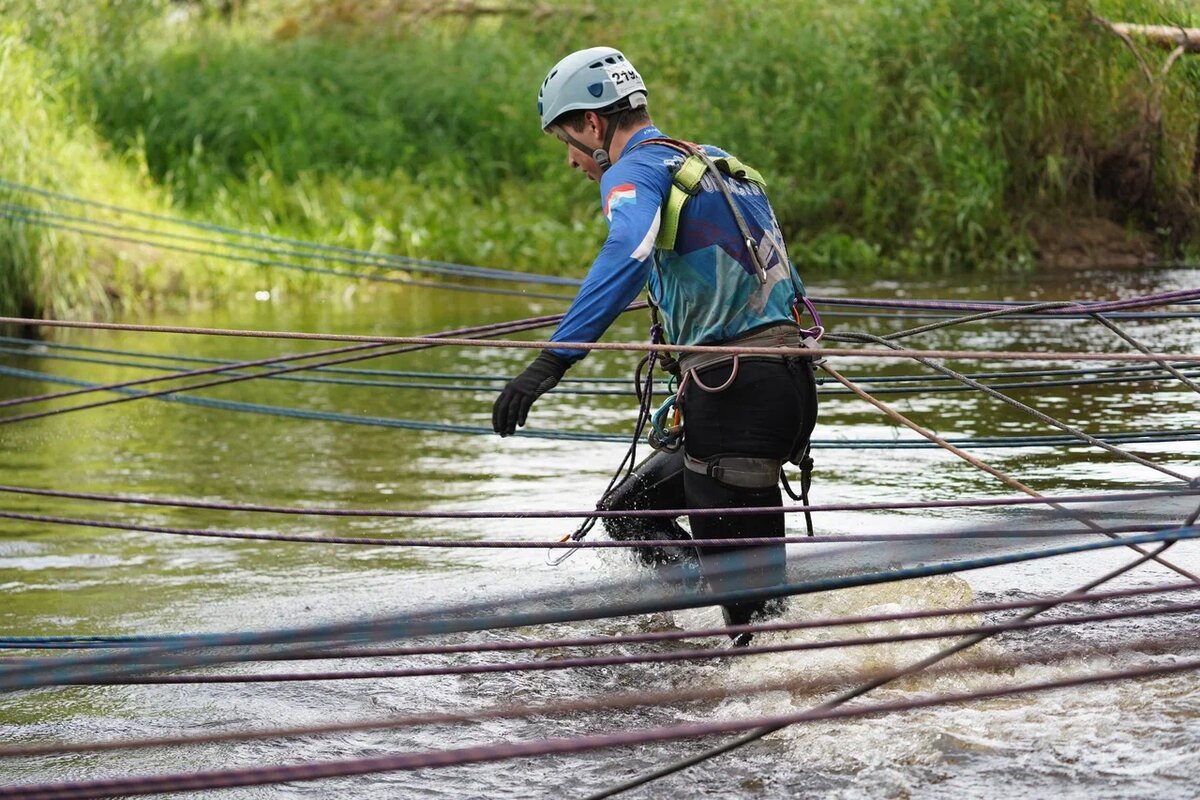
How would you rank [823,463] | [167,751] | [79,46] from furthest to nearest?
[79,46], [823,463], [167,751]

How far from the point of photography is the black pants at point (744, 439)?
4.00 metres

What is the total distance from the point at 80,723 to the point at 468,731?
113 centimetres

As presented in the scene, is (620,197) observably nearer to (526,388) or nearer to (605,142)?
(605,142)

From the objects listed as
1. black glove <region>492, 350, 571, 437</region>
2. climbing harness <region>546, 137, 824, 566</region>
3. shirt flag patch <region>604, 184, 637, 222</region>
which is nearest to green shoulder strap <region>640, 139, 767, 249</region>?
climbing harness <region>546, 137, 824, 566</region>

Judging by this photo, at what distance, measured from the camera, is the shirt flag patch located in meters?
3.80

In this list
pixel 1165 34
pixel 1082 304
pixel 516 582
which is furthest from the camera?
pixel 1165 34

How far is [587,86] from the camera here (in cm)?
397

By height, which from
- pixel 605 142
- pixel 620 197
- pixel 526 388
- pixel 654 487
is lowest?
pixel 654 487

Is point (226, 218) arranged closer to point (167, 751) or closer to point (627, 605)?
point (167, 751)

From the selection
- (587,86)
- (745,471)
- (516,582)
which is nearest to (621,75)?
(587,86)

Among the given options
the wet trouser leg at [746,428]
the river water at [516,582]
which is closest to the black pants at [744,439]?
the wet trouser leg at [746,428]

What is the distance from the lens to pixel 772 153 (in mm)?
15227

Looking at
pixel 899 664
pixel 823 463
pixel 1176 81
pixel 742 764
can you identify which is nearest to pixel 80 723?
pixel 742 764

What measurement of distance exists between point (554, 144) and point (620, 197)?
1392cm
